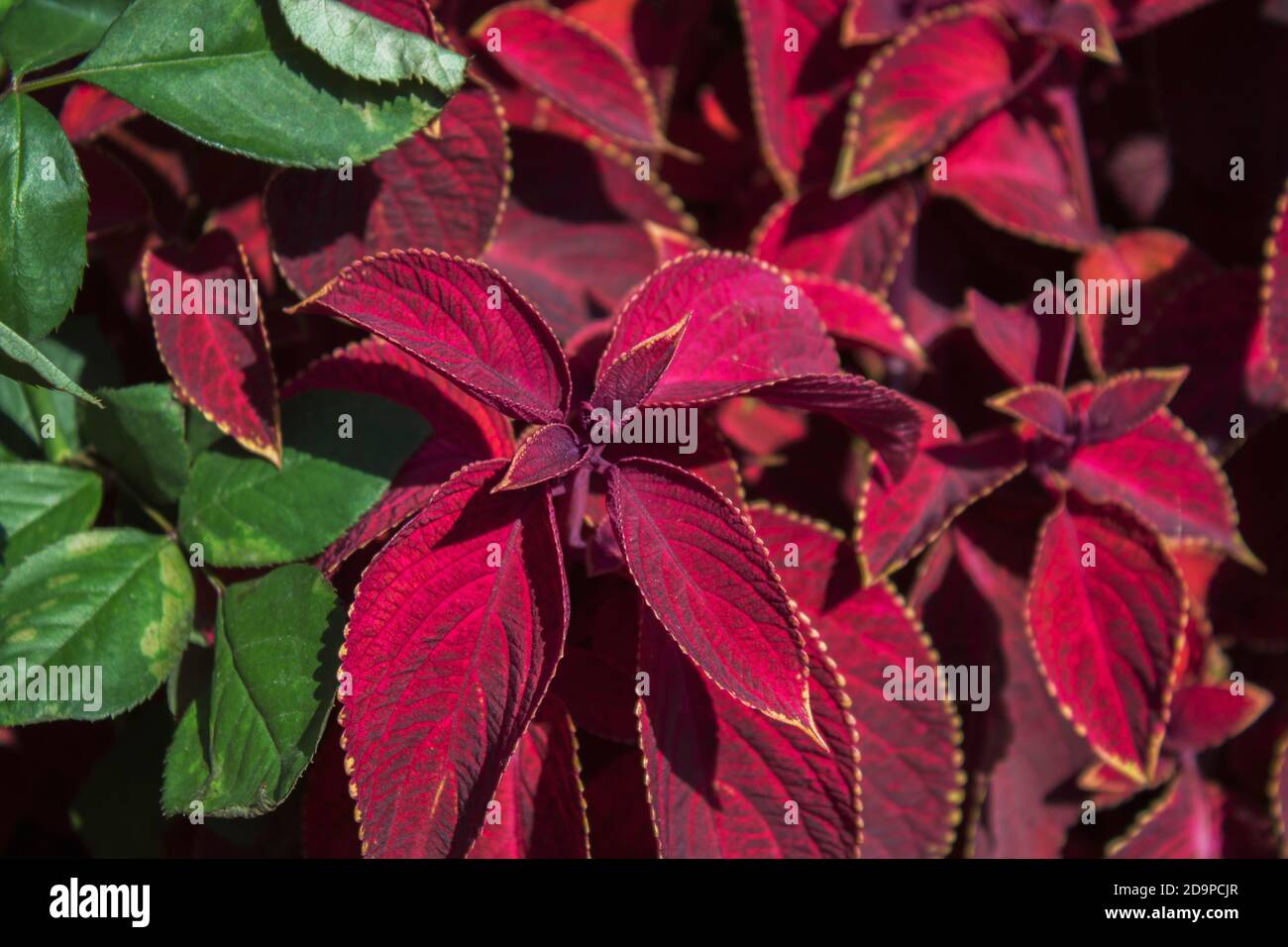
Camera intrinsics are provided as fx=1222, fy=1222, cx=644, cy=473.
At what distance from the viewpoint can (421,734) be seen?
0.78m

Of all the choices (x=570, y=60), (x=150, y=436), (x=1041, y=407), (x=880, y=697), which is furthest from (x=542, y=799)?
(x=570, y=60)

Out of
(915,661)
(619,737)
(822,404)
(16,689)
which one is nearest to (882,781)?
(915,661)

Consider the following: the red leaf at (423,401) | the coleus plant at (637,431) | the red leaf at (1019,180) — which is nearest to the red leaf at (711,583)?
the coleus plant at (637,431)

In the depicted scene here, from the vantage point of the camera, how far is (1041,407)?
0.98m

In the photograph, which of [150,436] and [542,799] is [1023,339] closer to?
[542,799]

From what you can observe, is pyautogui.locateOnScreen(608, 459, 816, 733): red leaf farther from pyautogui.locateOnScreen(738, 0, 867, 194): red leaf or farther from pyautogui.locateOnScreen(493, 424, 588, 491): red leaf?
pyautogui.locateOnScreen(738, 0, 867, 194): red leaf

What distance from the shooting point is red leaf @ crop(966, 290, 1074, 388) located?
3.39 ft

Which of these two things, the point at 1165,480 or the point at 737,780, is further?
the point at 1165,480

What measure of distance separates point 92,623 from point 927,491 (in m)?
0.62

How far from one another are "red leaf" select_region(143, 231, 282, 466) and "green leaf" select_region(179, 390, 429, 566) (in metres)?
0.02

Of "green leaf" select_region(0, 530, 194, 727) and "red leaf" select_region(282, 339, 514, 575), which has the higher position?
"red leaf" select_region(282, 339, 514, 575)

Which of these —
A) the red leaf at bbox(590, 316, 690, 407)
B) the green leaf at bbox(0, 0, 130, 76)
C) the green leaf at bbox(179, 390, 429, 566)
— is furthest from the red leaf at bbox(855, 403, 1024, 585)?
the green leaf at bbox(0, 0, 130, 76)

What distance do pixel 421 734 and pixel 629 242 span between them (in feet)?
1.67

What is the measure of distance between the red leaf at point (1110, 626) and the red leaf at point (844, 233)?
0.28 metres
